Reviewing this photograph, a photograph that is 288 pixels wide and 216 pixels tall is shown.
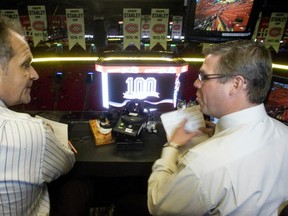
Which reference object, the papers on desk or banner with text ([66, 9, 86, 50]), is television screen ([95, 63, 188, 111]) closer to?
banner with text ([66, 9, 86, 50])

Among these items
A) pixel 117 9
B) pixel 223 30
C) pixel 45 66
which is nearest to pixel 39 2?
pixel 117 9

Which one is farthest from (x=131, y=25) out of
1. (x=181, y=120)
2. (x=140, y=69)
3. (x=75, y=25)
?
(x=181, y=120)

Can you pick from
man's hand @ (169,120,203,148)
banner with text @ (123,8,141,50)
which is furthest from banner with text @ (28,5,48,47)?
man's hand @ (169,120,203,148)

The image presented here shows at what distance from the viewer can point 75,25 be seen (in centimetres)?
226

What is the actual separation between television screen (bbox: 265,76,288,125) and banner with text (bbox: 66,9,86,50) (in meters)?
1.79

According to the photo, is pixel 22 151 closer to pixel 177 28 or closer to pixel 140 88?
pixel 140 88

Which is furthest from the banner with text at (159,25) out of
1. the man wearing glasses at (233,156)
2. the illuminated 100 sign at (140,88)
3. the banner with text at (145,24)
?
the man wearing glasses at (233,156)

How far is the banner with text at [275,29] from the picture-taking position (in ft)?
7.62

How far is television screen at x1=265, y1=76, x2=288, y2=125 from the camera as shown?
1872 mm

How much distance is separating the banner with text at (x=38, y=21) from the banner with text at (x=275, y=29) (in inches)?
87.9

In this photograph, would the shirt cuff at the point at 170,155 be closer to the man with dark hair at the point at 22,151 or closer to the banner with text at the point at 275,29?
the man with dark hair at the point at 22,151

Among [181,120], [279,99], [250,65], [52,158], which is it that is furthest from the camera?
[279,99]

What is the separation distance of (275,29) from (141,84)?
1.47 metres

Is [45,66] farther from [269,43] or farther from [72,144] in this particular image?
[269,43]
